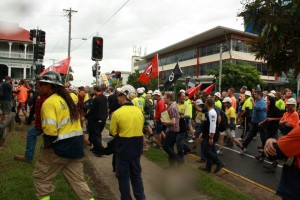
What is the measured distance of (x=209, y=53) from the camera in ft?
179

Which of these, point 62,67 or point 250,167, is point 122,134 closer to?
point 250,167

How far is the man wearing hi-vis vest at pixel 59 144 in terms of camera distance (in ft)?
13.5

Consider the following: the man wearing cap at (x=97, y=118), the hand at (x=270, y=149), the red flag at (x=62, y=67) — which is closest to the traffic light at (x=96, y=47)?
the red flag at (x=62, y=67)

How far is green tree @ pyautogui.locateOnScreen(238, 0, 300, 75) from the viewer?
4.66m

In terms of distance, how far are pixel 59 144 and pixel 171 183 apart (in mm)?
2709

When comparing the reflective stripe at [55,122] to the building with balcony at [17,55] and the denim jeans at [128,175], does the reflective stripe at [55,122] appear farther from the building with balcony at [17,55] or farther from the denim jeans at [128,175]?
the building with balcony at [17,55]

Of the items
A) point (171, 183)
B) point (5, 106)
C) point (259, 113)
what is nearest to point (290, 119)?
point (259, 113)

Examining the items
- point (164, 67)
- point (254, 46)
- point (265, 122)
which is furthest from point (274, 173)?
Result: point (164, 67)

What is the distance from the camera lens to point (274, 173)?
7730mm

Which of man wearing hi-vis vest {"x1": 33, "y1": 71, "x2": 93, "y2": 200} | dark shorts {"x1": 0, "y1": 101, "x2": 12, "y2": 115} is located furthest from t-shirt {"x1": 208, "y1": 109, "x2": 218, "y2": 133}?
dark shorts {"x1": 0, "y1": 101, "x2": 12, "y2": 115}

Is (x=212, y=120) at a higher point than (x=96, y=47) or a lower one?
lower

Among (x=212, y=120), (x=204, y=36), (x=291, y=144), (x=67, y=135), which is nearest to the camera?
(x=291, y=144)

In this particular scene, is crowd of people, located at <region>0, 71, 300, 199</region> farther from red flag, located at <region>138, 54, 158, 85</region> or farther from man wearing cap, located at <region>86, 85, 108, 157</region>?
red flag, located at <region>138, 54, 158, 85</region>

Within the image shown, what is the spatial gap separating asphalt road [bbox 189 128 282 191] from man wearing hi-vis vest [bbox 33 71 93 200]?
4.06 metres
